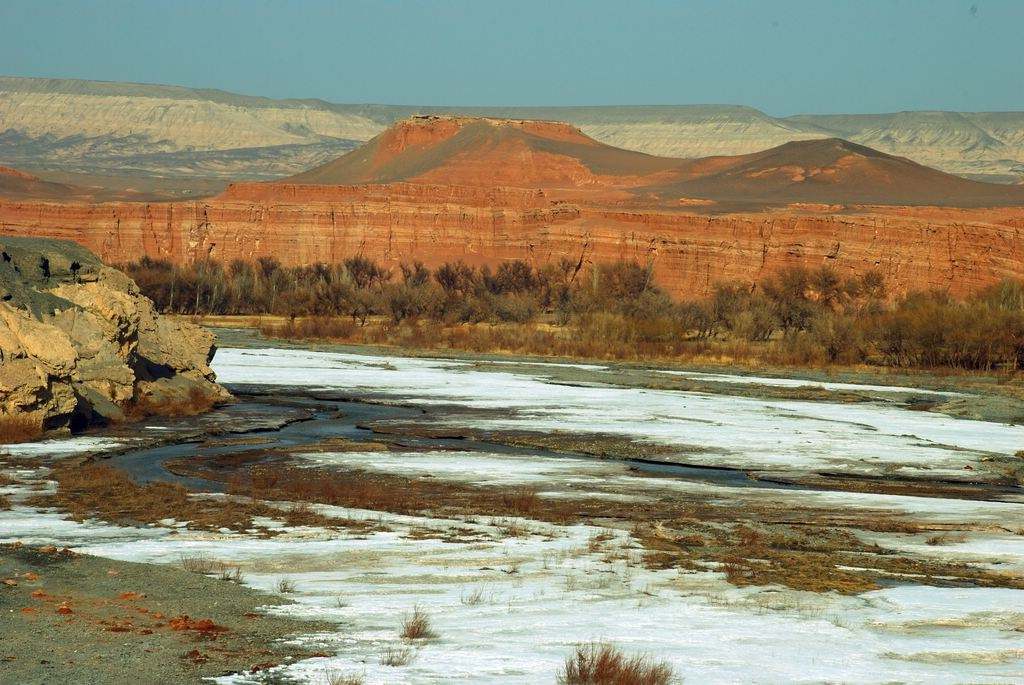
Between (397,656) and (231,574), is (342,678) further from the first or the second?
(231,574)

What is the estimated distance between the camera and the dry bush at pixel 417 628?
9.27m

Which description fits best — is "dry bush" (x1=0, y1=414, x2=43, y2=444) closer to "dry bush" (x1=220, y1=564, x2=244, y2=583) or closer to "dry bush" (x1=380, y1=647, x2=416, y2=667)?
"dry bush" (x1=220, y1=564, x2=244, y2=583)

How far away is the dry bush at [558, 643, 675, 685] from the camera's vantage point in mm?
8125

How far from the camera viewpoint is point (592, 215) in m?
85.8

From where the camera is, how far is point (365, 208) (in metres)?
90.8

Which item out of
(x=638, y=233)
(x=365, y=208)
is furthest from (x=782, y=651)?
(x=365, y=208)

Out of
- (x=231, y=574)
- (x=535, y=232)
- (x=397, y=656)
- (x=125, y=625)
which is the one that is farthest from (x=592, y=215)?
(x=397, y=656)

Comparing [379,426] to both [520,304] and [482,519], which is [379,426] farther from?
[520,304]

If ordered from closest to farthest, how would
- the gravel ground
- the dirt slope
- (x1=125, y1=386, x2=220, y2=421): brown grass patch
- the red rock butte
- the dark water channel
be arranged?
the gravel ground, the dark water channel, (x1=125, y1=386, x2=220, y2=421): brown grass patch, the red rock butte, the dirt slope

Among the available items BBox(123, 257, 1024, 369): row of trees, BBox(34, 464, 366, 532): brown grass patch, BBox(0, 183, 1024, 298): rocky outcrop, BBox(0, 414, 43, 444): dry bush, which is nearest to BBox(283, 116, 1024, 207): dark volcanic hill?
BBox(0, 183, 1024, 298): rocky outcrop

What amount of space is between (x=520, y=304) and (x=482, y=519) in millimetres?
46591

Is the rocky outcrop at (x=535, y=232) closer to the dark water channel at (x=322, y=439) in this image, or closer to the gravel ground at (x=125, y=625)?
the dark water channel at (x=322, y=439)

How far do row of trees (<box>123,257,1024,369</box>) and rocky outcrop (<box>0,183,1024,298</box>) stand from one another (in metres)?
2.18

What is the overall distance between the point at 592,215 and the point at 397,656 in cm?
7795
